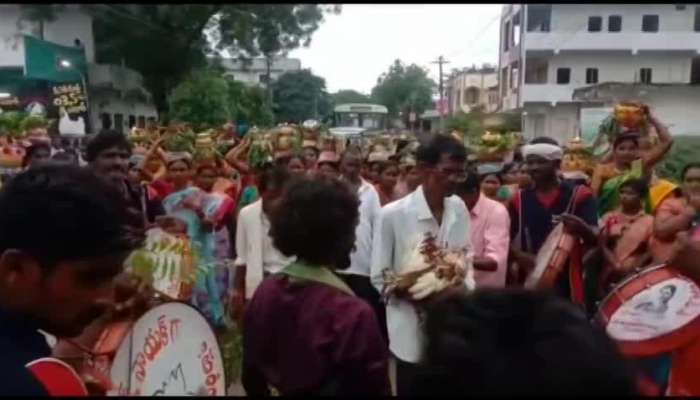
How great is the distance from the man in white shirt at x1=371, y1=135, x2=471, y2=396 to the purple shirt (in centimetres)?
108

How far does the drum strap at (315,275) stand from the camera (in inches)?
98.3

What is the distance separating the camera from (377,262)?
3.73 metres

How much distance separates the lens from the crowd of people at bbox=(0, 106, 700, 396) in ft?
3.76

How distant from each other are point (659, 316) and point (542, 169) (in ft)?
5.70

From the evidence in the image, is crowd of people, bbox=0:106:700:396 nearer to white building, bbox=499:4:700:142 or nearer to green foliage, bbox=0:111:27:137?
green foliage, bbox=0:111:27:137

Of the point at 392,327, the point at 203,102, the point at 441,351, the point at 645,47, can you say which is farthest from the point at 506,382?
the point at 645,47

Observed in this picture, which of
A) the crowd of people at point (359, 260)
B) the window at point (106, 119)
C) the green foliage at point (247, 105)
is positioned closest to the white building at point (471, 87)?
the green foliage at point (247, 105)

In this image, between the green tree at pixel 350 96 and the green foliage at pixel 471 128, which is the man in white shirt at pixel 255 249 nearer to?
the green foliage at pixel 471 128

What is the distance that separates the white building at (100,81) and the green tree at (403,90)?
2843 cm

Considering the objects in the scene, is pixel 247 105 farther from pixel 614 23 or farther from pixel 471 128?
pixel 614 23

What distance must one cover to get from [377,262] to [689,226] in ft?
5.35

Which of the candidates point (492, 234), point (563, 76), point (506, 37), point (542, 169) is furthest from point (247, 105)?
point (492, 234)

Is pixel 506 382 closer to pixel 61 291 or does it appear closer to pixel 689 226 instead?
pixel 61 291

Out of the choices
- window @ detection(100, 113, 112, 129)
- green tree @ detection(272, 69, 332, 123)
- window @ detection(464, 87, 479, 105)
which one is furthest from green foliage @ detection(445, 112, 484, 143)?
window @ detection(464, 87, 479, 105)
